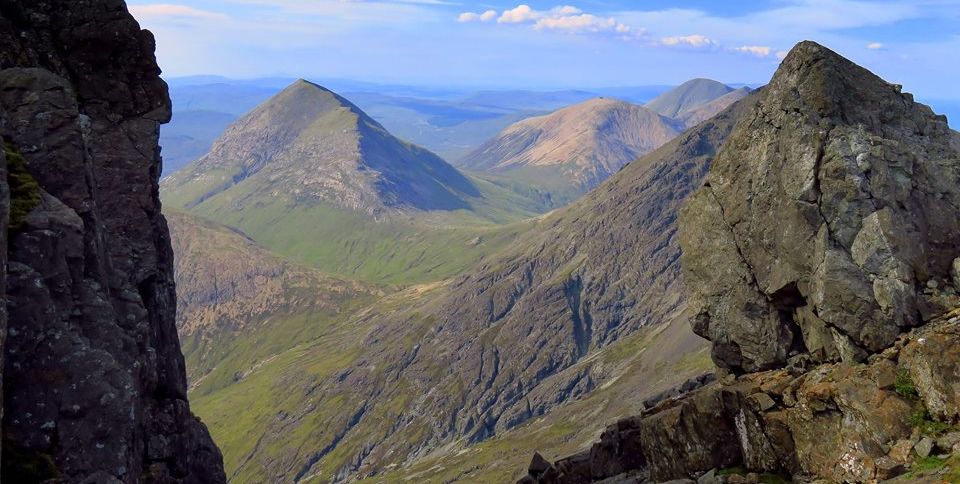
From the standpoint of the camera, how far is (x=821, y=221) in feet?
149

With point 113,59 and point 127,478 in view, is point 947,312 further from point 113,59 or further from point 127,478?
point 113,59

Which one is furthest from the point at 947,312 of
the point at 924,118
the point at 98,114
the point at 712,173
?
the point at 98,114

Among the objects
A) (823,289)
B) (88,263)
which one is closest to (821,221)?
(823,289)

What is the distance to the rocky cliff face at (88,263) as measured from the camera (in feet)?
105

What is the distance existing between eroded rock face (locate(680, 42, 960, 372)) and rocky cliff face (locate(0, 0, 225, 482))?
3834 cm

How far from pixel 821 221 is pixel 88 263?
4164cm

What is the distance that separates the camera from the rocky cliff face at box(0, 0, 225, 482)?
32.1 m

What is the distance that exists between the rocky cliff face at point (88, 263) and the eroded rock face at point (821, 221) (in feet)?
126

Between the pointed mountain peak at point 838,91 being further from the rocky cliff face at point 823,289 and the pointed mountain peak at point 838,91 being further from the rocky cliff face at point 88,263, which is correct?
the rocky cliff face at point 88,263

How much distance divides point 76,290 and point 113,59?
71.1 ft

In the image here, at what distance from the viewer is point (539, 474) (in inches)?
2682

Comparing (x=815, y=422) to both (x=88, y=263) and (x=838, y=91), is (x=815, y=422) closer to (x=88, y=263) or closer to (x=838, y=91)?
(x=838, y=91)

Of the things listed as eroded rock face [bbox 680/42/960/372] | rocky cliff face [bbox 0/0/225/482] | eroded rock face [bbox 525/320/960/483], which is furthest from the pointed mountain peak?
rocky cliff face [bbox 0/0/225/482]

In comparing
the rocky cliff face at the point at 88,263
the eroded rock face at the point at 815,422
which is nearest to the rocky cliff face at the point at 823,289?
the eroded rock face at the point at 815,422
